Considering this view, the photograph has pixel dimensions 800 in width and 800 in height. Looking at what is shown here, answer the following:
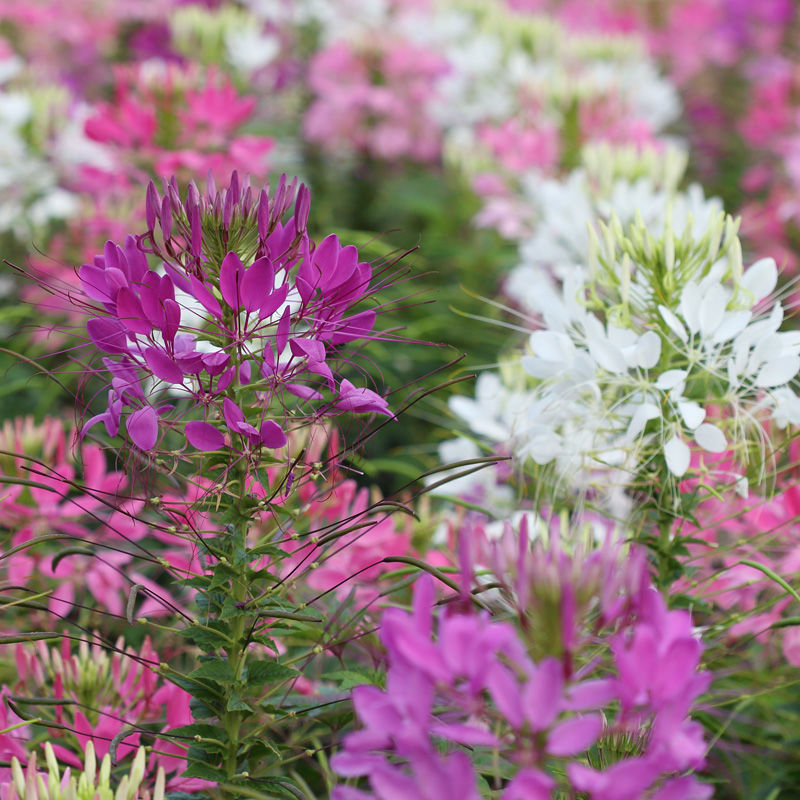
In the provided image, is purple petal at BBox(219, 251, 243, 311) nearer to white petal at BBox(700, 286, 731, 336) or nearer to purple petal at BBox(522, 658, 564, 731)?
purple petal at BBox(522, 658, 564, 731)

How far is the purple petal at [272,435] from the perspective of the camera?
62 centimetres

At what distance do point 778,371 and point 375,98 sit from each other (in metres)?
1.56

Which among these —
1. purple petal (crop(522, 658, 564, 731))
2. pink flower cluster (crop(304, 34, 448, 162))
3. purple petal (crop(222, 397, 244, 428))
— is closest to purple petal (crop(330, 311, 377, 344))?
purple petal (crop(222, 397, 244, 428))

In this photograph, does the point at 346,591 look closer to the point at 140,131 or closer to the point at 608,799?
the point at 608,799

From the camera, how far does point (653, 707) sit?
0.46 m

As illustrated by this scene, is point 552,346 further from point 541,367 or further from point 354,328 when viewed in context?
point 354,328

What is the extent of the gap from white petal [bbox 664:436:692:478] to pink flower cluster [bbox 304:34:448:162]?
1.52 metres

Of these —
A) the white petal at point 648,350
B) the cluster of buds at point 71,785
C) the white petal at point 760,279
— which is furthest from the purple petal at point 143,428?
the white petal at point 760,279

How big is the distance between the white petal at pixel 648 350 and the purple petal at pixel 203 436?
39cm

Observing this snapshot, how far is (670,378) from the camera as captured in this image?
31.6 inches

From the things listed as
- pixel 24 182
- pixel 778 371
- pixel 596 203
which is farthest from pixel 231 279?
pixel 24 182

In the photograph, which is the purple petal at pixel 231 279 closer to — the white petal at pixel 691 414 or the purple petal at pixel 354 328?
the purple petal at pixel 354 328

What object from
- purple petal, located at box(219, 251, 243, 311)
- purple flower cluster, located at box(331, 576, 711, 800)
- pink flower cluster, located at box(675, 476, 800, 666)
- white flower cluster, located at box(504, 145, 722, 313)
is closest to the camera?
purple flower cluster, located at box(331, 576, 711, 800)

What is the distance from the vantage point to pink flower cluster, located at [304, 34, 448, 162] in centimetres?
216
